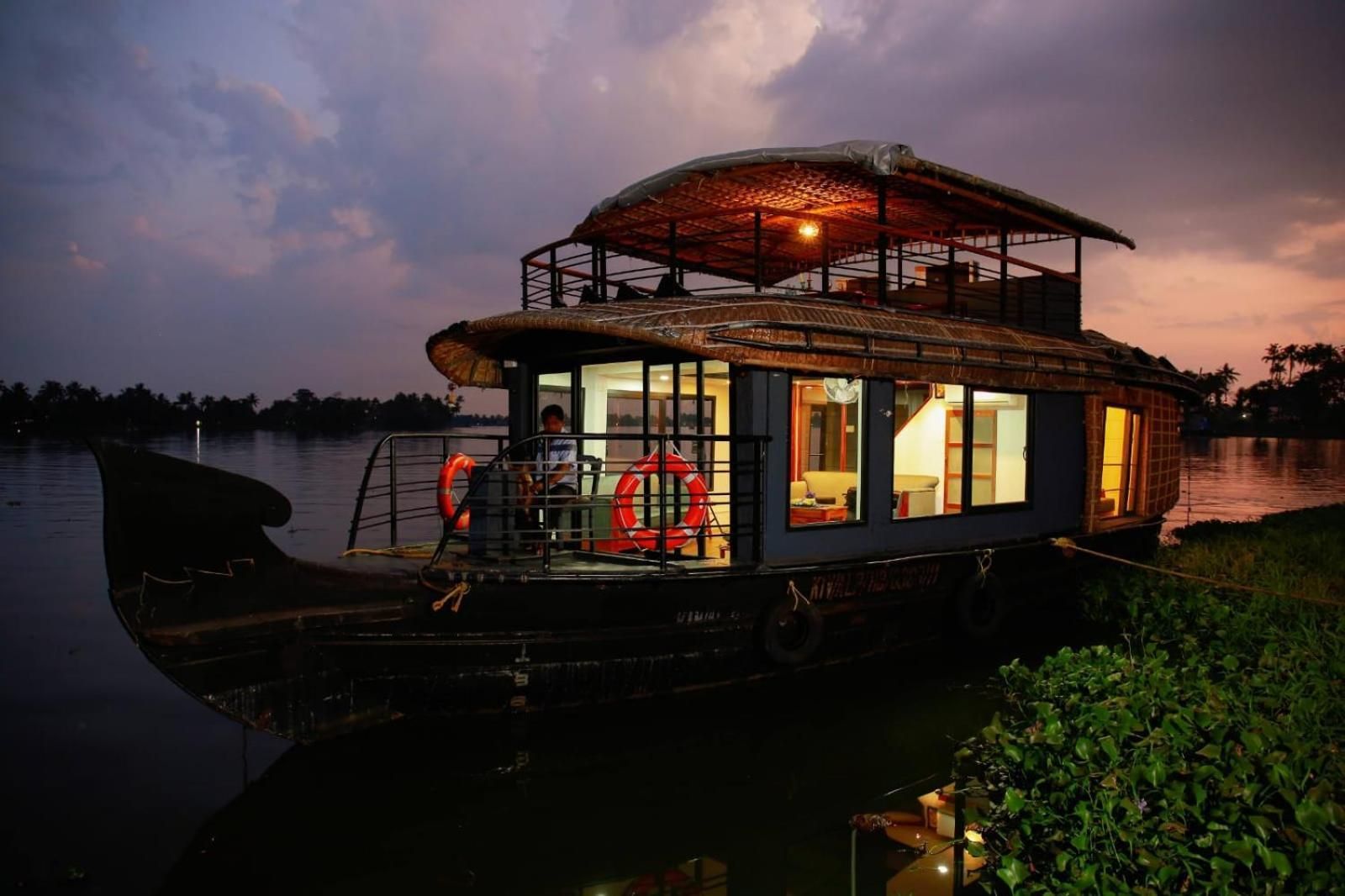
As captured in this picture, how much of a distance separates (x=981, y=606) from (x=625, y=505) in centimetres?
376

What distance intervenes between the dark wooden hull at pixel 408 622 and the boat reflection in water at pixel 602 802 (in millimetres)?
397

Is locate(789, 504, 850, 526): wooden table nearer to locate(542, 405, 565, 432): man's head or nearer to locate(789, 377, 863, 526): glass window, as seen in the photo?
locate(789, 377, 863, 526): glass window

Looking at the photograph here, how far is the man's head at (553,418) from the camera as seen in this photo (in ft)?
22.2

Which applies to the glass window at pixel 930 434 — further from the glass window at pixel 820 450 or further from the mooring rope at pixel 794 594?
the mooring rope at pixel 794 594

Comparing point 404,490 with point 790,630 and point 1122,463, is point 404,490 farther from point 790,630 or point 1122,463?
point 1122,463

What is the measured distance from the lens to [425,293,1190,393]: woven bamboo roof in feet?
18.6

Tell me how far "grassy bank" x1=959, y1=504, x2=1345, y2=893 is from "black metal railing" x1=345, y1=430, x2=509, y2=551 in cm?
337

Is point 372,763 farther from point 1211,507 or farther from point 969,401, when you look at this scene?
point 1211,507

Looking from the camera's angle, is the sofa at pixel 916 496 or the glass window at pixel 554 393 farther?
the sofa at pixel 916 496

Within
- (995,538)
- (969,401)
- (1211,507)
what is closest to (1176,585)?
(995,538)

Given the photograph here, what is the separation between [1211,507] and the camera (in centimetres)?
2320

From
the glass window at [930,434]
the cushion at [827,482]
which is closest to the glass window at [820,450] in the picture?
the cushion at [827,482]

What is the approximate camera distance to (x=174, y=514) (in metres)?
4.41

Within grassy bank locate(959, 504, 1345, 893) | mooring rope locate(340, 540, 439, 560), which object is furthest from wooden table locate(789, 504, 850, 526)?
mooring rope locate(340, 540, 439, 560)
